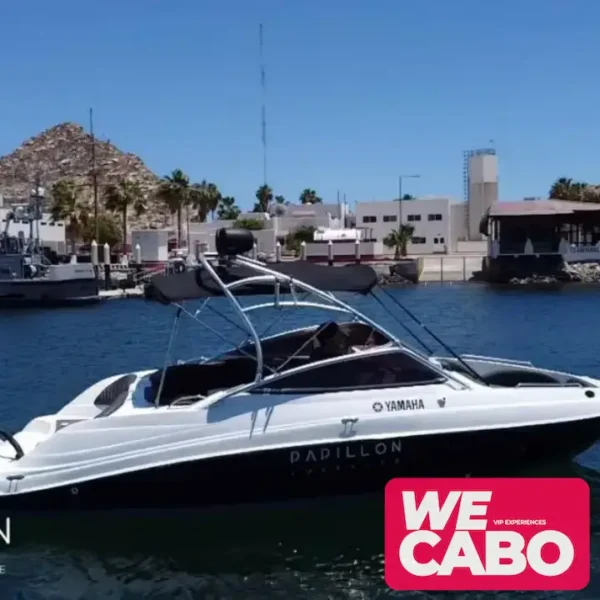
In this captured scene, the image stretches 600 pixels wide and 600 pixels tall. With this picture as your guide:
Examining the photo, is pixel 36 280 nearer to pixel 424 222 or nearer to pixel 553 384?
pixel 553 384

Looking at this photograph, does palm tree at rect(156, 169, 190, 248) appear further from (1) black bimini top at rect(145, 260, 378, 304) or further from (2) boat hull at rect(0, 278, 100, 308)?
(1) black bimini top at rect(145, 260, 378, 304)

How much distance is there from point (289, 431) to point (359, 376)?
105cm

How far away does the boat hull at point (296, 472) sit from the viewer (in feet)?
34.0

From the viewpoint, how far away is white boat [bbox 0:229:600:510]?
1037 cm

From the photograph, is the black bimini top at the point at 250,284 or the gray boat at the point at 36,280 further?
the gray boat at the point at 36,280

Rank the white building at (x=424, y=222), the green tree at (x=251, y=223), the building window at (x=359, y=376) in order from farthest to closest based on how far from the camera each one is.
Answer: the white building at (x=424, y=222), the green tree at (x=251, y=223), the building window at (x=359, y=376)

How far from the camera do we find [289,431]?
1038 centimetres

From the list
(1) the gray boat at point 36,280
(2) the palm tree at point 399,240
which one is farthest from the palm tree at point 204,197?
(1) the gray boat at point 36,280

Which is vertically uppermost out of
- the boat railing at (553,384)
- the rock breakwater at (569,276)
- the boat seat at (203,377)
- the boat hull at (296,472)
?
the boat seat at (203,377)

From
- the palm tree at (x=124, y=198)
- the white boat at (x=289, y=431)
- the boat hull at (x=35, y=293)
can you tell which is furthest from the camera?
the palm tree at (x=124, y=198)

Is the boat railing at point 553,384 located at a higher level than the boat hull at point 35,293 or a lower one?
higher

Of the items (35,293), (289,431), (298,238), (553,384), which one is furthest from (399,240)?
(289,431)

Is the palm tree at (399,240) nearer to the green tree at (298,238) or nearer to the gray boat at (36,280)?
the green tree at (298,238)

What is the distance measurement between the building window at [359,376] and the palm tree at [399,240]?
88030mm
